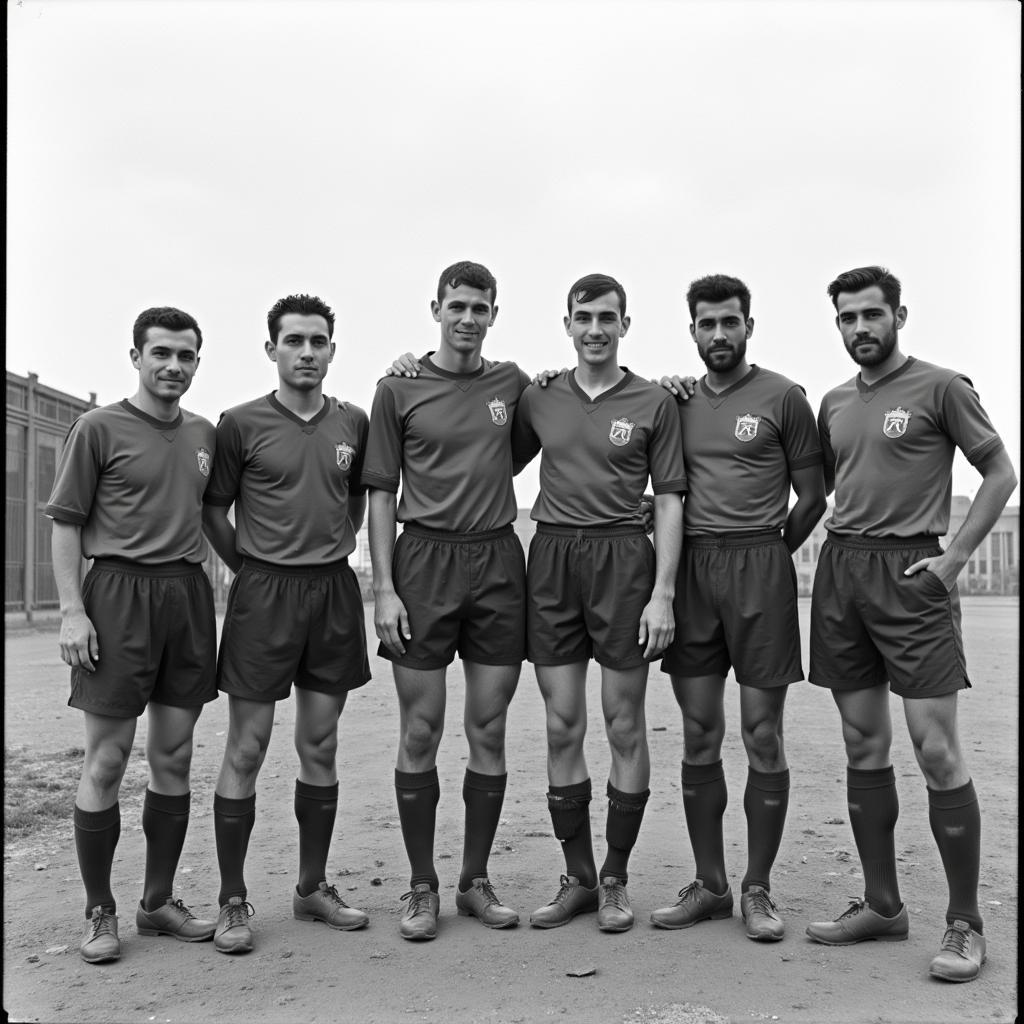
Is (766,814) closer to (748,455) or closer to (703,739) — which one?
(703,739)

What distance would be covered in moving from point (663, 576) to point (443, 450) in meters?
1.14

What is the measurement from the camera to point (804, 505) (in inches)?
192

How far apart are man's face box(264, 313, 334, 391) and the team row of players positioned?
12 millimetres

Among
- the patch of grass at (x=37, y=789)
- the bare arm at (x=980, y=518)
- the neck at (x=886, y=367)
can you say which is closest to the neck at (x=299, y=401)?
the neck at (x=886, y=367)

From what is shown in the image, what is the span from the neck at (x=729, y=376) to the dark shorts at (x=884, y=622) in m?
0.85

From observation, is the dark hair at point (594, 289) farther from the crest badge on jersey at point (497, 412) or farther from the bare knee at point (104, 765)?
the bare knee at point (104, 765)

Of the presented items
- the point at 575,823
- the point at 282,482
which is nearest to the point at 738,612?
the point at 575,823

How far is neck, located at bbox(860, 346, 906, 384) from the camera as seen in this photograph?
180 inches

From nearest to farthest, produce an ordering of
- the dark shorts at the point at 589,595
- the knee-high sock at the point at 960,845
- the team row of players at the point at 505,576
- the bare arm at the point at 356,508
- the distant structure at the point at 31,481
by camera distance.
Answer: the knee-high sock at the point at 960,845
the team row of players at the point at 505,576
the dark shorts at the point at 589,595
the bare arm at the point at 356,508
the distant structure at the point at 31,481

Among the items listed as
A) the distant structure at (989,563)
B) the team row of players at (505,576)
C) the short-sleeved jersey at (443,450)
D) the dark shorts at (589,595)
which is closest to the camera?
the team row of players at (505,576)

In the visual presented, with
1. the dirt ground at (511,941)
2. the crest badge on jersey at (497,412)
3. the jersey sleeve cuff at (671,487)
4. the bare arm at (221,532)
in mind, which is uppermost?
the crest badge on jersey at (497,412)

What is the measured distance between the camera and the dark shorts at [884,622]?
4.32m

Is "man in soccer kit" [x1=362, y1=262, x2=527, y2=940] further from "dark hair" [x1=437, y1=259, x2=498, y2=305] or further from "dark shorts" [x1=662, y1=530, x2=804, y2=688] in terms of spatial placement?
"dark shorts" [x1=662, y1=530, x2=804, y2=688]

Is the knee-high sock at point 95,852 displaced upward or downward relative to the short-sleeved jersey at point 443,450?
downward
